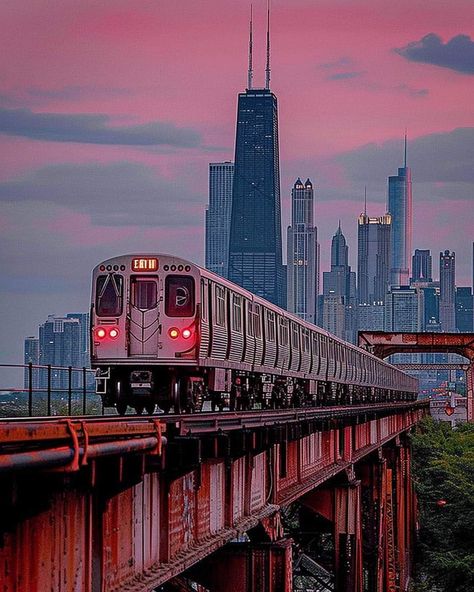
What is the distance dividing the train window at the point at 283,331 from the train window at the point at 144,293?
1160cm

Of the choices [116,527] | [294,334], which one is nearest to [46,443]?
[116,527]

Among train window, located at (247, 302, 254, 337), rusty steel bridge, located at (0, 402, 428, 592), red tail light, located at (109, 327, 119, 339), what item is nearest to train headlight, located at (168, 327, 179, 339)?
red tail light, located at (109, 327, 119, 339)

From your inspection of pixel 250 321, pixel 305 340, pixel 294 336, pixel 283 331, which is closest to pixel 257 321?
pixel 250 321

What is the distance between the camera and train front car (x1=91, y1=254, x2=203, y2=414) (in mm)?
26016

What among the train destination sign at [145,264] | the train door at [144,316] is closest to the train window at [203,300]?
the train door at [144,316]

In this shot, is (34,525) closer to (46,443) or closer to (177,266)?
(46,443)

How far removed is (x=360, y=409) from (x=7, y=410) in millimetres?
20033

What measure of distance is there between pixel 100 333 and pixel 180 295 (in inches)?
67.8

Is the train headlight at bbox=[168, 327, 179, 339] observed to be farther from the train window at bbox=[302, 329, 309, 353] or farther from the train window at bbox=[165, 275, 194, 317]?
the train window at bbox=[302, 329, 309, 353]

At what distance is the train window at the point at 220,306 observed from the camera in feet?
91.9

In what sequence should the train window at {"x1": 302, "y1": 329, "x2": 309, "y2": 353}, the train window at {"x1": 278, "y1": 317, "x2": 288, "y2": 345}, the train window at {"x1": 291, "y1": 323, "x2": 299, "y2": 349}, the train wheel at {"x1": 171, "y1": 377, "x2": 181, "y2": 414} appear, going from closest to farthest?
the train wheel at {"x1": 171, "y1": 377, "x2": 181, "y2": 414} < the train window at {"x1": 278, "y1": 317, "x2": 288, "y2": 345} < the train window at {"x1": 291, "y1": 323, "x2": 299, "y2": 349} < the train window at {"x1": 302, "y1": 329, "x2": 309, "y2": 353}

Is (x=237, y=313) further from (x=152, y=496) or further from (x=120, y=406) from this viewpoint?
(x=152, y=496)

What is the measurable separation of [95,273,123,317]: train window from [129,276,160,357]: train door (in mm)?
231

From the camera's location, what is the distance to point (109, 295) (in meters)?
26.5
